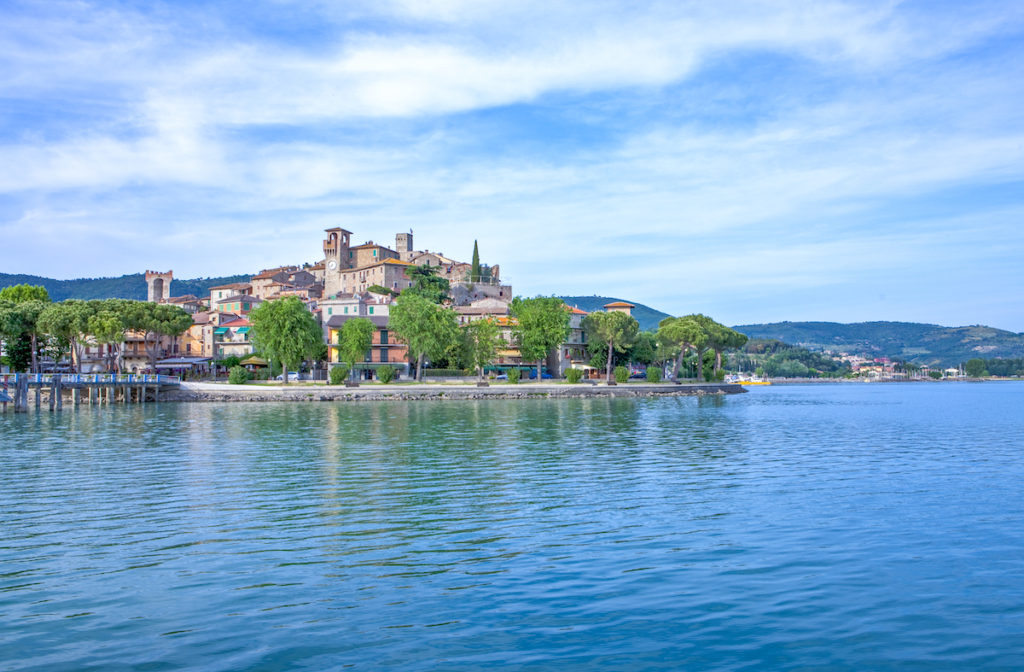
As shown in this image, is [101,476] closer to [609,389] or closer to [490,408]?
[490,408]

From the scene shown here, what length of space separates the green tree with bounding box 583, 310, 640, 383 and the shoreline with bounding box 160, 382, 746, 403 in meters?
11.9

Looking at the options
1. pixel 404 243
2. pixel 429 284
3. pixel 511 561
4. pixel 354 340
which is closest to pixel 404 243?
pixel 404 243

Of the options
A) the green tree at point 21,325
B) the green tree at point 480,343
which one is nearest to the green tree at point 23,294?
the green tree at point 21,325

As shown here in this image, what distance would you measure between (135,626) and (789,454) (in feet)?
84.8

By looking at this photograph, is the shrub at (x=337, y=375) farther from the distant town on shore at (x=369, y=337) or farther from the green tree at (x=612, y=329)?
the green tree at (x=612, y=329)

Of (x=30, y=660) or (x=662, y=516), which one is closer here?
(x=30, y=660)

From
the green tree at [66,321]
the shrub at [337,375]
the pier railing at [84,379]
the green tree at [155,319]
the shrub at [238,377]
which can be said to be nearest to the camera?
the pier railing at [84,379]

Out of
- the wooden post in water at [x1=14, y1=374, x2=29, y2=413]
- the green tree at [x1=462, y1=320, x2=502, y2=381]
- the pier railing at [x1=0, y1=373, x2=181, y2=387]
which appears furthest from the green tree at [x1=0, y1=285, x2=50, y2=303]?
the green tree at [x1=462, y1=320, x2=502, y2=381]

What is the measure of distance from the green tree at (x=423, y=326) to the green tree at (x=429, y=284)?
23113mm

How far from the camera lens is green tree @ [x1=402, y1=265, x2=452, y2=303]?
112688 millimetres

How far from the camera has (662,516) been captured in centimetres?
1788

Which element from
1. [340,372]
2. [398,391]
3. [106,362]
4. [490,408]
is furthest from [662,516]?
[106,362]

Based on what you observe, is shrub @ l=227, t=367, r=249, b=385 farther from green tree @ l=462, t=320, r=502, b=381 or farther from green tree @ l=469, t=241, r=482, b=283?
green tree @ l=469, t=241, r=482, b=283

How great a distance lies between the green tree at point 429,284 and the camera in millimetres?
112688
